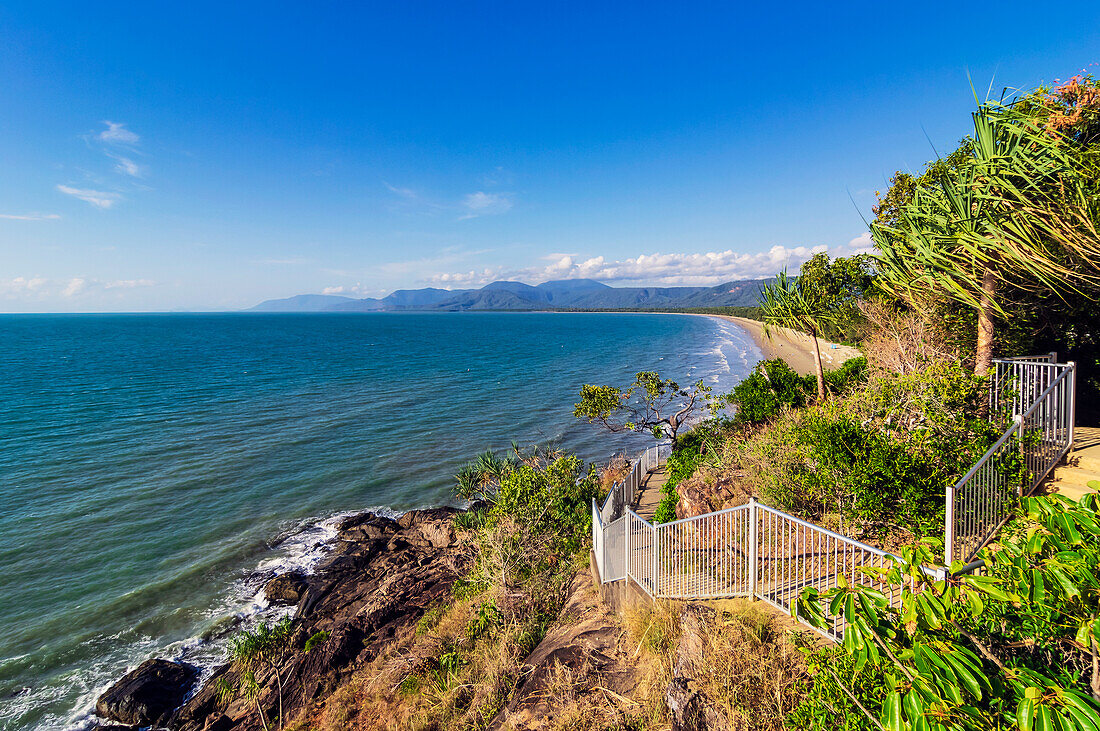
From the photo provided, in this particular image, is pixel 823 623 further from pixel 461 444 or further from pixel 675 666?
pixel 461 444

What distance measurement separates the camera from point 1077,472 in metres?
6.65

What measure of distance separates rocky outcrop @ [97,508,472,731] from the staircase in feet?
37.8

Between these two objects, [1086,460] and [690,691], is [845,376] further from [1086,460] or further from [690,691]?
[690,691]

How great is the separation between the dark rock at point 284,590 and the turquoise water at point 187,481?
437 millimetres

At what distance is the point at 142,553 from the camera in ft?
47.7

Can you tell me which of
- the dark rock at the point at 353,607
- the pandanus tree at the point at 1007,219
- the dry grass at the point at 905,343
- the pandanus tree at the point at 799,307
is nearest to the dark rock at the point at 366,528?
the dark rock at the point at 353,607

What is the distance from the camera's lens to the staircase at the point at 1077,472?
6395mm

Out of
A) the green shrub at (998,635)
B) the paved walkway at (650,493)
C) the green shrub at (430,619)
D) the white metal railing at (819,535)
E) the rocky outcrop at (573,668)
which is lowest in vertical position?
the green shrub at (430,619)

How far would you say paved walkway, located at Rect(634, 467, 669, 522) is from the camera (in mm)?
12021

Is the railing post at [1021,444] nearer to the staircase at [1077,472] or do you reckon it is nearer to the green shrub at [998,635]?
the staircase at [1077,472]

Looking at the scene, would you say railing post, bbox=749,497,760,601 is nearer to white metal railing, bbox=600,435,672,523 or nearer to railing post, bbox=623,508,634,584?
railing post, bbox=623,508,634,584

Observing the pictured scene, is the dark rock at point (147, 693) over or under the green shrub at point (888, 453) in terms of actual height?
under

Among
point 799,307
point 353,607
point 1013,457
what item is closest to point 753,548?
point 1013,457

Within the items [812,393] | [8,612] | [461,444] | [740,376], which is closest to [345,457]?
[461,444]
